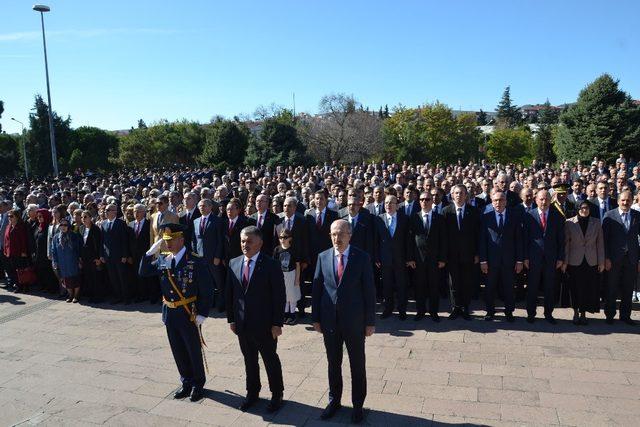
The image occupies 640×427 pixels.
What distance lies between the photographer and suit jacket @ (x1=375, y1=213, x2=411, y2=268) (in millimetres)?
7219

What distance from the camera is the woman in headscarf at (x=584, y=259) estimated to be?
6582 millimetres

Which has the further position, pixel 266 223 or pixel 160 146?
pixel 160 146

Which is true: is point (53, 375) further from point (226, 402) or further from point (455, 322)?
point (455, 322)

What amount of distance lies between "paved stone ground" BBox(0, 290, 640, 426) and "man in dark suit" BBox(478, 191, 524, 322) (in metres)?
0.49

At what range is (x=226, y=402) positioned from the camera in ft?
16.0

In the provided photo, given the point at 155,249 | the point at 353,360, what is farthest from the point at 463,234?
the point at 155,249

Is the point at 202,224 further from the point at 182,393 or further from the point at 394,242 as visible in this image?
the point at 182,393

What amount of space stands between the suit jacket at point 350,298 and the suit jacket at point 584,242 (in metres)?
3.85

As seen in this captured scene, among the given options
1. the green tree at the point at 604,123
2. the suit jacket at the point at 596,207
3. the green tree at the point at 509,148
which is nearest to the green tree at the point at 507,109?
the green tree at the point at 509,148

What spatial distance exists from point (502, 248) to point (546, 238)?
1.98 ft

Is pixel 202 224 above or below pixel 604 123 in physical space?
below

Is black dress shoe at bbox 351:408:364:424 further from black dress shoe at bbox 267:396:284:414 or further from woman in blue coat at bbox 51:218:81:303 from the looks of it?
woman in blue coat at bbox 51:218:81:303

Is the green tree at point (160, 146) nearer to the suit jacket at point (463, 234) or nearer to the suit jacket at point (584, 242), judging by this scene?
the suit jacket at point (463, 234)

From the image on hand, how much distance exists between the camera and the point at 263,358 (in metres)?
A: 4.59
